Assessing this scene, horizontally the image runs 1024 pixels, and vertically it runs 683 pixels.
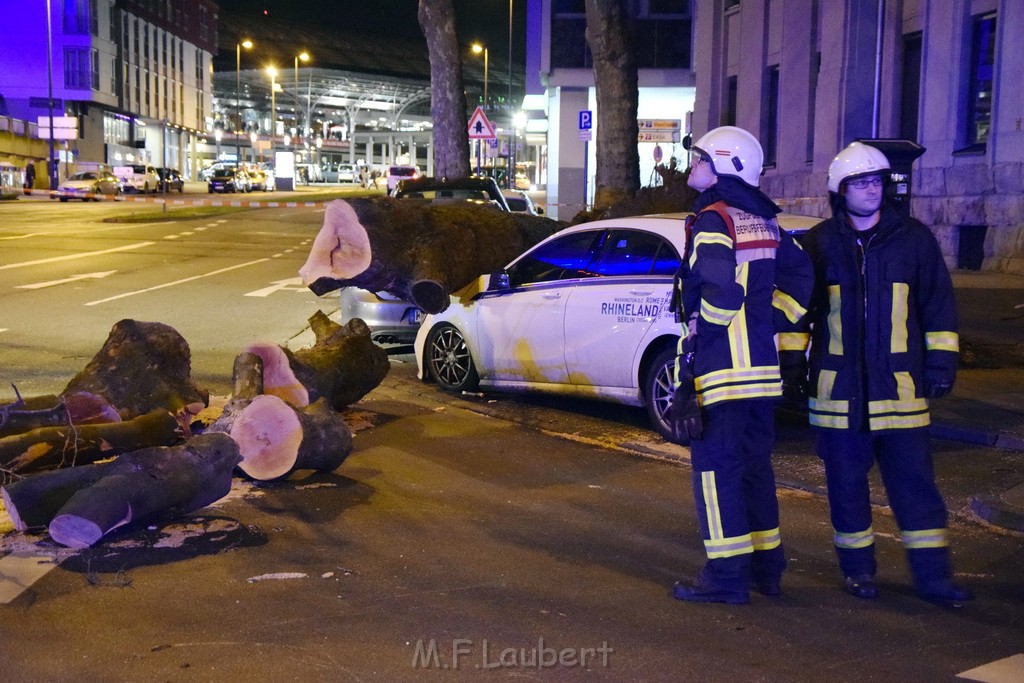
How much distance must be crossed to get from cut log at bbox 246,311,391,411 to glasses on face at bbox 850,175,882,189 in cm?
412

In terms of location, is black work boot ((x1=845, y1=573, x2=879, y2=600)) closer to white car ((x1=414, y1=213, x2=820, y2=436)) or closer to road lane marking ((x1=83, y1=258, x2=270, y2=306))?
white car ((x1=414, y1=213, x2=820, y2=436))

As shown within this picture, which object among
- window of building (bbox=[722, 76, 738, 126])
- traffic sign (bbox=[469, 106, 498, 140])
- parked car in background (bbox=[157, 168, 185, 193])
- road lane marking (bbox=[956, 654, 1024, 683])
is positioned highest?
window of building (bbox=[722, 76, 738, 126])

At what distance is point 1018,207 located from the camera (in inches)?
683

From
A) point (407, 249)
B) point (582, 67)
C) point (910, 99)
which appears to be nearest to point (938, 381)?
point (407, 249)

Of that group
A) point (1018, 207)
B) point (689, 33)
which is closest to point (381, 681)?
point (1018, 207)

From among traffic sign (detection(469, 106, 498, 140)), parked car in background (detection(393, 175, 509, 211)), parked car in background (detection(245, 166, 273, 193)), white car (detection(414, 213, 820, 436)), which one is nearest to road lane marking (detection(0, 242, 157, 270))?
parked car in background (detection(393, 175, 509, 211))

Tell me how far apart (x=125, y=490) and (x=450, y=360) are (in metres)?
4.69

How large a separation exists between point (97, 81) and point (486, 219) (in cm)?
7094

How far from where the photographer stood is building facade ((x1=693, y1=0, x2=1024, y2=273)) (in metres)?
17.6

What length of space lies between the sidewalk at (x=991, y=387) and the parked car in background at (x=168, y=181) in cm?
5520

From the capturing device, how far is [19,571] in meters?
5.07

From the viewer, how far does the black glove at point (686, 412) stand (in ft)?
15.6

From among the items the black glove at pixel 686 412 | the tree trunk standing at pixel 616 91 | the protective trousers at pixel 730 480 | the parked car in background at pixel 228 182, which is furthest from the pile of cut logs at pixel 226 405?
the parked car in background at pixel 228 182

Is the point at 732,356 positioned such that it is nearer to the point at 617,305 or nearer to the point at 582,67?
the point at 617,305
